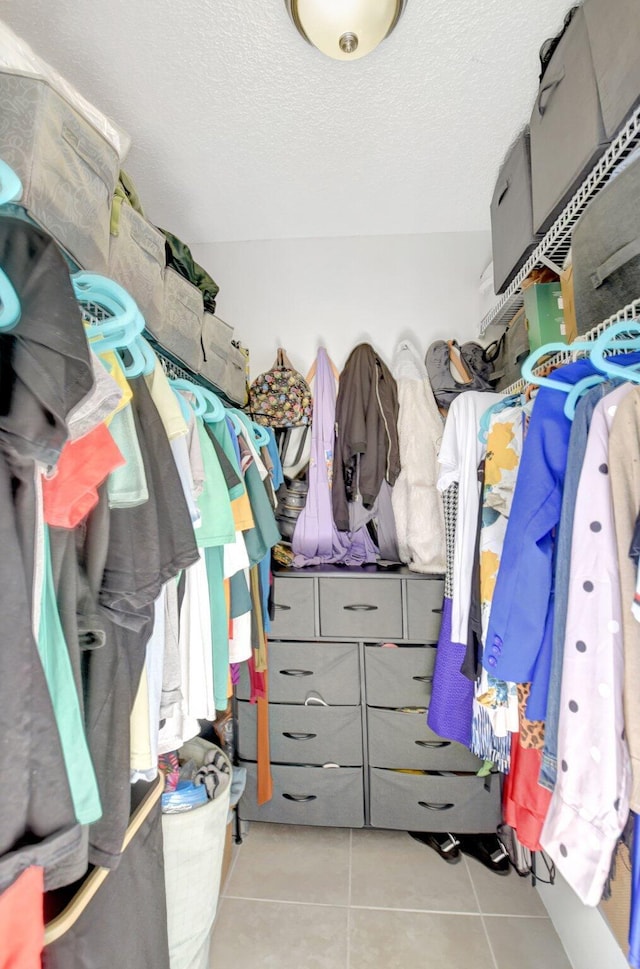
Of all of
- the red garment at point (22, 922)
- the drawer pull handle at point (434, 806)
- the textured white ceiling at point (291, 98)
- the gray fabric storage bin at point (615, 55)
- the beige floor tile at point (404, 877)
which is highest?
the textured white ceiling at point (291, 98)

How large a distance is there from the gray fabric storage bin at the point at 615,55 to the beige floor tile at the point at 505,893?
2150mm

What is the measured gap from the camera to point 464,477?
1544 millimetres

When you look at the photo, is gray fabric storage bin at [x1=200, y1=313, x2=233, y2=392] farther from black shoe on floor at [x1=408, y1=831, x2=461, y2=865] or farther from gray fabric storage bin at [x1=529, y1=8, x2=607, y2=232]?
black shoe on floor at [x1=408, y1=831, x2=461, y2=865]

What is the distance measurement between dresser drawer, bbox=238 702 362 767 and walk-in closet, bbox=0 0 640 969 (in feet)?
0.04

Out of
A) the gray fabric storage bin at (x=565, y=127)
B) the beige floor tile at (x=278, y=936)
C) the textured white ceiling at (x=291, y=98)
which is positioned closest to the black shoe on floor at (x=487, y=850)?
the beige floor tile at (x=278, y=936)

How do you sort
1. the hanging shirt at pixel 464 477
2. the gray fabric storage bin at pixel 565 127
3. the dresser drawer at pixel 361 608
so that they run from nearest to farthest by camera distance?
the gray fabric storage bin at pixel 565 127
the hanging shirt at pixel 464 477
the dresser drawer at pixel 361 608

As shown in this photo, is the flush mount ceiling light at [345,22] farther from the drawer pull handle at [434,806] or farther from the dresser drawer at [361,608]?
the drawer pull handle at [434,806]

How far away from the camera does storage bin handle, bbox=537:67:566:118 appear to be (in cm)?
112

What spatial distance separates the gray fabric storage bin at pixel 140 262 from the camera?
1.06 metres

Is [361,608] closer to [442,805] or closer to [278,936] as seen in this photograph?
[442,805]

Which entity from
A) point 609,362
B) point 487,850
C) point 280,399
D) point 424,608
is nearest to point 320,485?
point 280,399

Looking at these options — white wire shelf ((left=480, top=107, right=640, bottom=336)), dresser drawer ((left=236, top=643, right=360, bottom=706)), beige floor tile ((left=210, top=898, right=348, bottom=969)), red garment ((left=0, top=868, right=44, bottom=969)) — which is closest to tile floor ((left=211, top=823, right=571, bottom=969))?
beige floor tile ((left=210, top=898, right=348, bottom=969))

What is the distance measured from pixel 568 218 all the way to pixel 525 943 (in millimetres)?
2056

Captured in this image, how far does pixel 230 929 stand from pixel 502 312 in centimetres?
234
